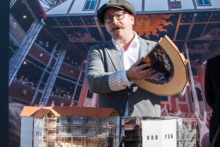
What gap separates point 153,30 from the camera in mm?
3703

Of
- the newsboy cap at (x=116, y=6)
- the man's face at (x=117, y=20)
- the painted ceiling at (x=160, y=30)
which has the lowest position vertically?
the man's face at (x=117, y=20)

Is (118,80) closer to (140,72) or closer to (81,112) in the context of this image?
(140,72)

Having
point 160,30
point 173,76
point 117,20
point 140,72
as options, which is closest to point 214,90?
point 173,76

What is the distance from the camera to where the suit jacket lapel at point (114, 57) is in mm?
1392

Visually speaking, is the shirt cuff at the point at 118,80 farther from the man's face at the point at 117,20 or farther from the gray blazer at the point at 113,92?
the man's face at the point at 117,20

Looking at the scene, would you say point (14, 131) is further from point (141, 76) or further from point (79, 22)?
point (141, 76)

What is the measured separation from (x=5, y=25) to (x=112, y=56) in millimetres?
2792

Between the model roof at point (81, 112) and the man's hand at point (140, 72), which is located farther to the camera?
the man's hand at point (140, 72)

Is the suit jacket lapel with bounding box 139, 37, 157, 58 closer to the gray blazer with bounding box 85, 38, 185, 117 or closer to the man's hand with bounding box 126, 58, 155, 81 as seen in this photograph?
the gray blazer with bounding box 85, 38, 185, 117

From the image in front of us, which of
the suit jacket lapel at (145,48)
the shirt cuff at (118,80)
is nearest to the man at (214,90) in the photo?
the shirt cuff at (118,80)

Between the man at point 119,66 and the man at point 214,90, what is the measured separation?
0.29m

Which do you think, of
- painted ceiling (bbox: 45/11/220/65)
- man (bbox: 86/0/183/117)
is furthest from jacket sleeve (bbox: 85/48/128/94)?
painted ceiling (bbox: 45/11/220/65)

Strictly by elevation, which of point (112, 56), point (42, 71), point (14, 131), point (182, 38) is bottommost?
point (14, 131)

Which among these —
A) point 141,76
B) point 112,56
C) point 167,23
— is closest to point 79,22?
point 167,23
